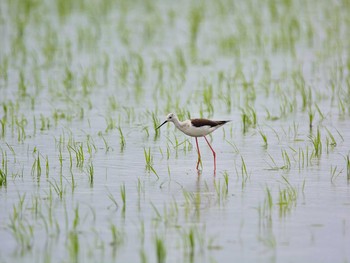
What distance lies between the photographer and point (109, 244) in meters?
6.28

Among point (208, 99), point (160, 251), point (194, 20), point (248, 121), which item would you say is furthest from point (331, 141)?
point (194, 20)

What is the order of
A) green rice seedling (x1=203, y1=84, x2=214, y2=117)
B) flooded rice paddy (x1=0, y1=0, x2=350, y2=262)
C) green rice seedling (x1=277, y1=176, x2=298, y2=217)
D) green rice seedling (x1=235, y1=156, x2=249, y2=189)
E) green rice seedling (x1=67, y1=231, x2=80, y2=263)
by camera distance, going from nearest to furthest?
green rice seedling (x1=67, y1=231, x2=80, y2=263) < flooded rice paddy (x1=0, y1=0, x2=350, y2=262) < green rice seedling (x1=277, y1=176, x2=298, y2=217) < green rice seedling (x1=235, y1=156, x2=249, y2=189) < green rice seedling (x1=203, y1=84, x2=214, y2=117)

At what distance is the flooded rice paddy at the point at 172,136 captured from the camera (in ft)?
21.1

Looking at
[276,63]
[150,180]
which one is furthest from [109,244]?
[276,63]

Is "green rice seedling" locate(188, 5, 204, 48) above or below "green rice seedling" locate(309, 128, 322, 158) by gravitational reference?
above

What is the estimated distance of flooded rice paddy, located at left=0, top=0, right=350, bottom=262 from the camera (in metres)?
6.44

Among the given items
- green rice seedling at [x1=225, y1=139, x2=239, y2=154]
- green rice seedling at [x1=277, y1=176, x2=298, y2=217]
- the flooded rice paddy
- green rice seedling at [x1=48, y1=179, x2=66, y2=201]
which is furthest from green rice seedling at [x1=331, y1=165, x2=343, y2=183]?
green rice seedling at [x1=48, y1=179, x2=66, y2=201]

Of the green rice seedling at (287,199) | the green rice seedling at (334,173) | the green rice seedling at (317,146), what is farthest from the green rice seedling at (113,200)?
the green rice seedling at (317,146)

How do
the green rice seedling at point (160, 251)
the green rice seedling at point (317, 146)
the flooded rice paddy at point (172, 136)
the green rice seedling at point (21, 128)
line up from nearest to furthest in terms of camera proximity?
the green rice seedling at point (160, 251), the flooded rice paddy at point (172, 136), the green rice seedling at point (317, 146), the green rice seedling at point (21, 128)

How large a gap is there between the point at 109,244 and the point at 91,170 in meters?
1.97

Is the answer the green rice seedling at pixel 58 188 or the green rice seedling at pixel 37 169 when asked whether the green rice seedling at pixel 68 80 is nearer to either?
the green rice seedling at pixel 37 169

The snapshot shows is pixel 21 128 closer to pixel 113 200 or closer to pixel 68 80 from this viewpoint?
pixel 68 80

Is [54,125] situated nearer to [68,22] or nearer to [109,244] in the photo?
[109,244]

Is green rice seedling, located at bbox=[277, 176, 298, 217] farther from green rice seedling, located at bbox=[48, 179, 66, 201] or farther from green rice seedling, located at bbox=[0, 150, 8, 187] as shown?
green rice seedling, located at bbox=[0, 150, 8, 187]
